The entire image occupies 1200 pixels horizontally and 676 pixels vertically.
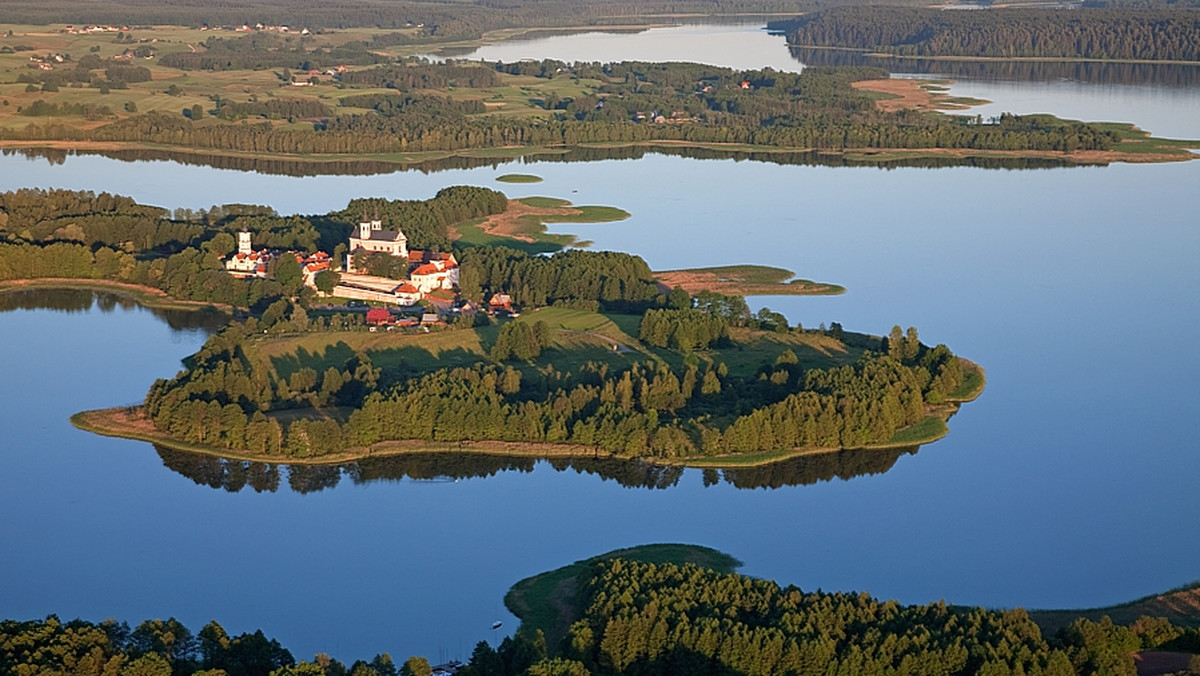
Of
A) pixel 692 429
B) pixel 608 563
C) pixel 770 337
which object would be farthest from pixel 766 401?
pixel 608 563

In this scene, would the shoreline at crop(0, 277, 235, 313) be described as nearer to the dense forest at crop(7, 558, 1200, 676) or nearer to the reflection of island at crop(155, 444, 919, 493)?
the reflection of island at crop(155, 444, 919, 493)

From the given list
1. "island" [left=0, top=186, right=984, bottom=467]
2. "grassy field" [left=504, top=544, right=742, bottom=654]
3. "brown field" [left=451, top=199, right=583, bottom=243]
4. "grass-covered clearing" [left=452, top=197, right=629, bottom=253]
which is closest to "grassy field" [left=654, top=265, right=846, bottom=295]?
"island" [left=0, top=186, right=984, bottom=467]

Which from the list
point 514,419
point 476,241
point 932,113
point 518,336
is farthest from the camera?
point 932,113

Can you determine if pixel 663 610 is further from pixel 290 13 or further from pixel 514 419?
pixel 290 13

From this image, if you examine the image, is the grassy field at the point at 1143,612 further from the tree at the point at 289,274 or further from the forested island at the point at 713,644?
the tree at the point at 289,274

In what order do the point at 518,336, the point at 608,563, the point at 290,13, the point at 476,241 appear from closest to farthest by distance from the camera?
1. the point at 608,563
2. the point at 518,336
3. the point at 476,241
4. the point at 290,13

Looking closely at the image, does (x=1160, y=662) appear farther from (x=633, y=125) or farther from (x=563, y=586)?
(x=633, y=125)
